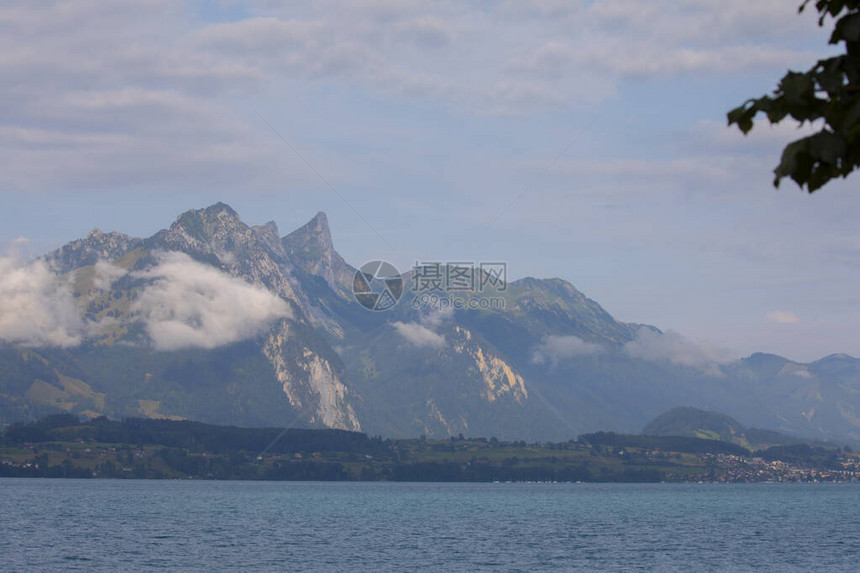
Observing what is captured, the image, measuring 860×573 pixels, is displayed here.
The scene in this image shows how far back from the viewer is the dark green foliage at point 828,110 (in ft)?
42.7

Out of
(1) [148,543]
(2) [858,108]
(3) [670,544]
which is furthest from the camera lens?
(3) [670,544]

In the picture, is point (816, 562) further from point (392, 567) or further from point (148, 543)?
point (148, 543)

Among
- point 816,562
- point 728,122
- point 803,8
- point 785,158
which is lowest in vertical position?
point 816,562

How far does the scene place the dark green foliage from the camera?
13.0 m

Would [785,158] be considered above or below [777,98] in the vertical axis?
below

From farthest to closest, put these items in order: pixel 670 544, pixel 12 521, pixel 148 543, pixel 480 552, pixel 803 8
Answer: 1. pixel 12 521
2. pixel 670 544
3. pixel 148 543
4. pixel 480 552
5. pixel 803 8

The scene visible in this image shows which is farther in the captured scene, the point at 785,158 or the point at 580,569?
the point at 580,569

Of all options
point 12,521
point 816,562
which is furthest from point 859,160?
point 12,521

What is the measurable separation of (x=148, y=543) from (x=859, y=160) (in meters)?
150

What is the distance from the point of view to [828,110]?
13.3 meters

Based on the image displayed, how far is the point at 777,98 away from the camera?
14.0 meters

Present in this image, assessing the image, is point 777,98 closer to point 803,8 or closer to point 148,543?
point 803,8

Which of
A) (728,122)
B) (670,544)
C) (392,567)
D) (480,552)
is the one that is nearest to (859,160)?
(728,122)

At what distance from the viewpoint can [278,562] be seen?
123m
